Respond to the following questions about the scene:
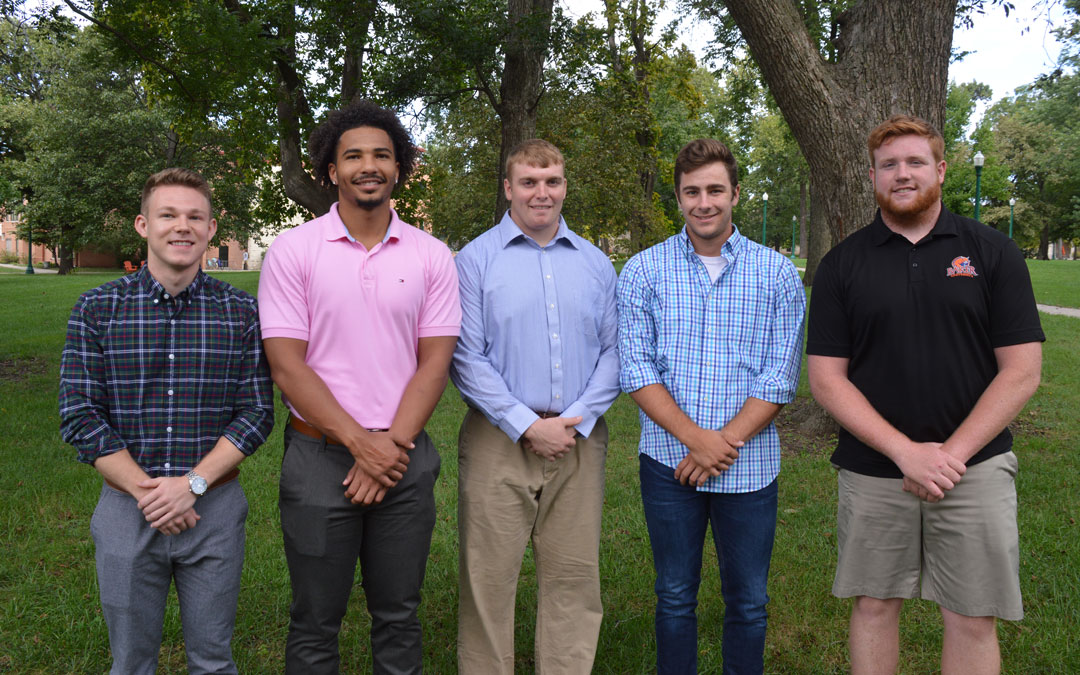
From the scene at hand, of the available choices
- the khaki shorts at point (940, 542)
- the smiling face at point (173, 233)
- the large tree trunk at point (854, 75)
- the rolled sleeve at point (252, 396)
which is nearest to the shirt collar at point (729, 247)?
the khaki shorts at point (940, 542)

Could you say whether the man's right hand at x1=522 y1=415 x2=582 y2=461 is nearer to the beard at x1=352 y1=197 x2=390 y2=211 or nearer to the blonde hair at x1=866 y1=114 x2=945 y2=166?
the beard at x1=352 y1=197 x2=390 y2=211

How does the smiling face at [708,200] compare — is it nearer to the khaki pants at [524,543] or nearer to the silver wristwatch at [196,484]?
the khaki pants at [524,543]

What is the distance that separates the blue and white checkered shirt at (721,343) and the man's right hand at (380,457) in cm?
98

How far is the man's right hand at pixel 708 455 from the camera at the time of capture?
311 cm

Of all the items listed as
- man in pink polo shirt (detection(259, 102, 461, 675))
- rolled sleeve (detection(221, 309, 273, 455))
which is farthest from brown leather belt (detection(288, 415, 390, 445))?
rolled sleeve (detection(221, 309, 273, 455))

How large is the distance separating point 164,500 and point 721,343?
2.15 meters

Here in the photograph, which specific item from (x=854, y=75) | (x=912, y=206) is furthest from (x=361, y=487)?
(x=854, y=75)

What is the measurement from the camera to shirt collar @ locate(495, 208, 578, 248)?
11.3 feet

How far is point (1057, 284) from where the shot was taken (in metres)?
28.9

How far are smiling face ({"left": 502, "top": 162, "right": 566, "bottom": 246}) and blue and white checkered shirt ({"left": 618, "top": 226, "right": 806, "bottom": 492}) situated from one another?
1.65 feet

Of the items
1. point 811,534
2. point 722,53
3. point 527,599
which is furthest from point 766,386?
point 722,53

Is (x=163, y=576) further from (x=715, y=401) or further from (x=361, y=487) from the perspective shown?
(x=715, y=401)

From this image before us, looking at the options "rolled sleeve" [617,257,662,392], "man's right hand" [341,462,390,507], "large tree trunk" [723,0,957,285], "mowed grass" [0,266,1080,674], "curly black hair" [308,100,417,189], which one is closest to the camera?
"man's right hand" [341,462,390,507]

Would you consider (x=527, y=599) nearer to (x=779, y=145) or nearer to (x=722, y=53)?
(x=722, y=53)
